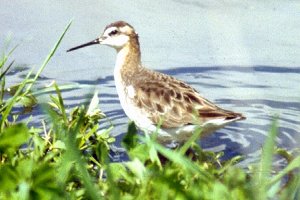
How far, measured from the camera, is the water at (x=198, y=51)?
8.74 metres

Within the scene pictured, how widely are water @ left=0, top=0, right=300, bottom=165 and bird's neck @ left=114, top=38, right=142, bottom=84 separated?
21 cm

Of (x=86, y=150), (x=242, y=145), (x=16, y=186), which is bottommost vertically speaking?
(x=242, y=145)

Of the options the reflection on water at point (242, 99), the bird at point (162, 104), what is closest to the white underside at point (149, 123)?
the bird at point (162, 104)

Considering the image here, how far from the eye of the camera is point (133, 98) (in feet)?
27.8

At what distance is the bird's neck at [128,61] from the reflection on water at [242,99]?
0.78 ft

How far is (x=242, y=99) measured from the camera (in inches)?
353

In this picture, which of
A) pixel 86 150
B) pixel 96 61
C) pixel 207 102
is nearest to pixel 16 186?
pixel 86 150

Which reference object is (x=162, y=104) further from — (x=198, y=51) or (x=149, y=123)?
(x=198, y=51)

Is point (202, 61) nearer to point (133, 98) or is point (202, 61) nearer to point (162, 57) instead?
point (162, 57)

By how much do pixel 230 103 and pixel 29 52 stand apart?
180 cm

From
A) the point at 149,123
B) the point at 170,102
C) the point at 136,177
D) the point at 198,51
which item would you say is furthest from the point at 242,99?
the point at 136,177

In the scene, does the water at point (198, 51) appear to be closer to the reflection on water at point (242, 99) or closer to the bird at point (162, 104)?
the reflection on water at point (242, 99)

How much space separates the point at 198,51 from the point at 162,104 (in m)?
1.22

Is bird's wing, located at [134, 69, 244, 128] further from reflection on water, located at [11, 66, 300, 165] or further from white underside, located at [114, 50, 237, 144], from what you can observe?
reflection on water, located at [11, 66, 300, 165]
